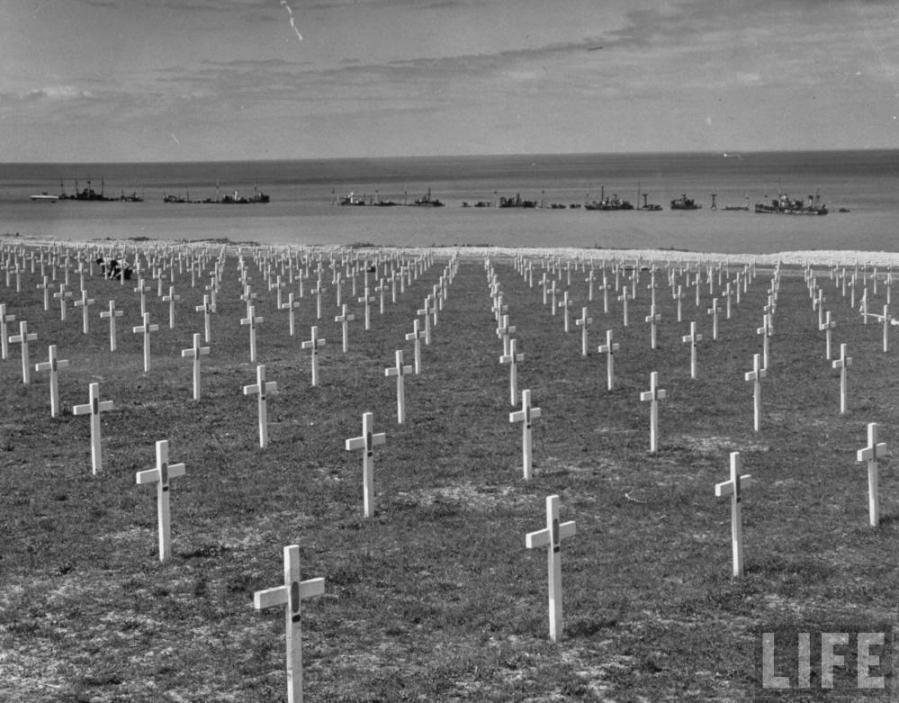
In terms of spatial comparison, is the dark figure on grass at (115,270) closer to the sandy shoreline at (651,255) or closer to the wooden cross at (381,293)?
the wooden cross at (381,293)

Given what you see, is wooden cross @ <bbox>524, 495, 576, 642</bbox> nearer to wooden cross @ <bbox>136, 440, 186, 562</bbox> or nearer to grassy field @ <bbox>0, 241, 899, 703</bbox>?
grassy field @ <bbox>0, 241, 899, 703</bbox>

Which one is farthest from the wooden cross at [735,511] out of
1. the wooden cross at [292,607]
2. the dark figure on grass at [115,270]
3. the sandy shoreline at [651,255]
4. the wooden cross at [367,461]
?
the sandy shoreline at [651,255]

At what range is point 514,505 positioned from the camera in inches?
488

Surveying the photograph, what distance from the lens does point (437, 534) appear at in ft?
37.1

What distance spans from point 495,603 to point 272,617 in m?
1.65

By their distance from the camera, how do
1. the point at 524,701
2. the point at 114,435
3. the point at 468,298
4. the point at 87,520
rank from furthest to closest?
the point at 468,298, the point at 114,435, the point at 87,520, the point at 524,701

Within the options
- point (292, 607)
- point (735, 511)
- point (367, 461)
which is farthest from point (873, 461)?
point (292, 607)

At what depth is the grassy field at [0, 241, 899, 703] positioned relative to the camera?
8.12m

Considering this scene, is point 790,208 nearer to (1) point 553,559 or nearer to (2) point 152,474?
(2) point 152,474

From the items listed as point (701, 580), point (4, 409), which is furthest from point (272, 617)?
point (4, 409)

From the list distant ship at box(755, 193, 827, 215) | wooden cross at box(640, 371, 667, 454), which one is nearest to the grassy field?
wooden cross at box(640, 371, 667, 454)

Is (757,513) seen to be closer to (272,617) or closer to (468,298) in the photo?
(272,617)

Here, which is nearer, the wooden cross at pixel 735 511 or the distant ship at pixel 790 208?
the wooden cross at pixel 735 511

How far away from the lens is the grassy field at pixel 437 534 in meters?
8.12
